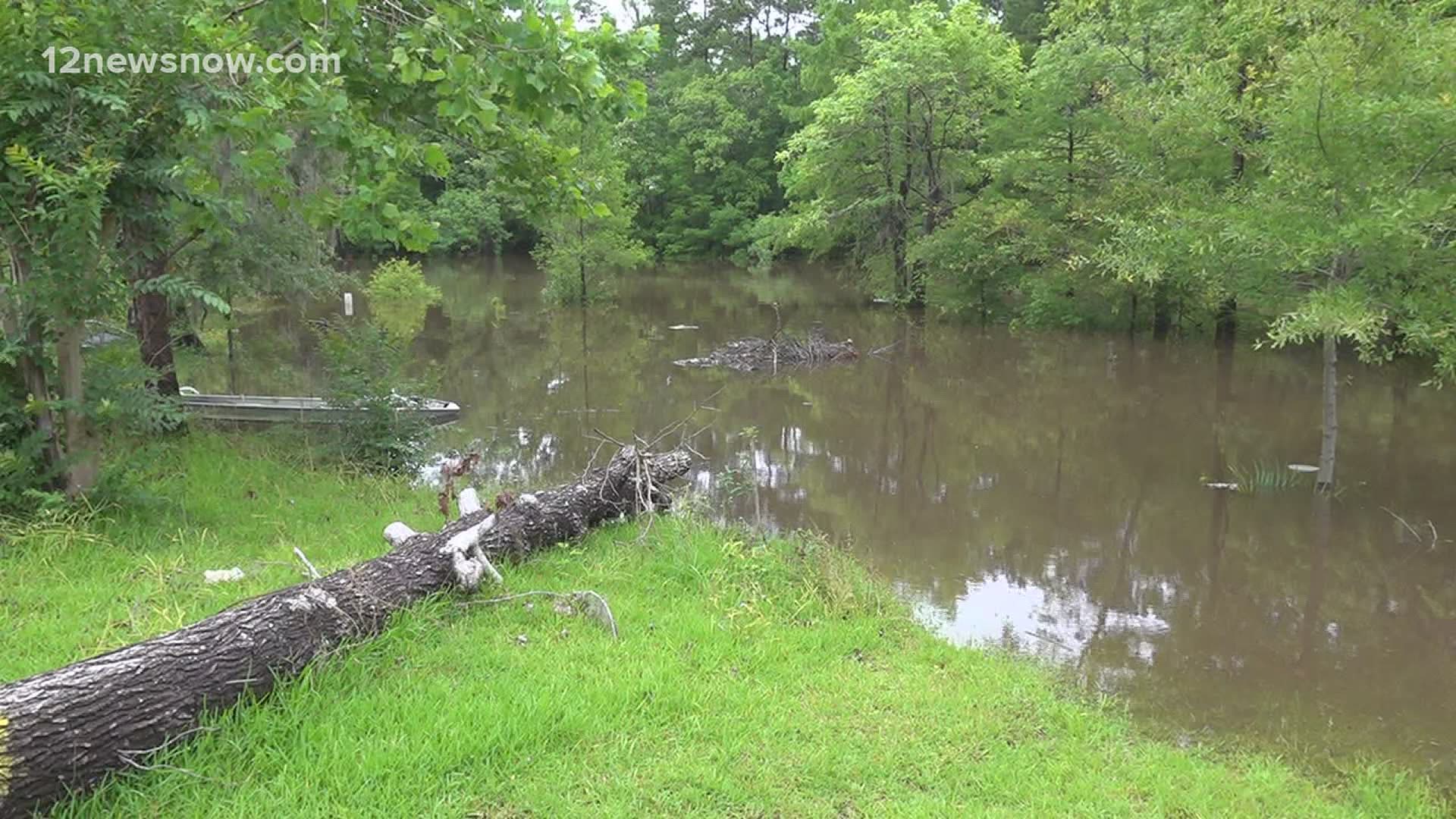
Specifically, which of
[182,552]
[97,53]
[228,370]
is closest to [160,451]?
[182,552]

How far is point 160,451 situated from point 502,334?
16306 mm

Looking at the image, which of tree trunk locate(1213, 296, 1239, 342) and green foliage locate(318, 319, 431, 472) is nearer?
green foliage locate(318, 319, 431, 472)

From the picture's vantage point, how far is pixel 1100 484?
11094 millimetres

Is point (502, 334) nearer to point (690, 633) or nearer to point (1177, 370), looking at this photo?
point (1177, 370)

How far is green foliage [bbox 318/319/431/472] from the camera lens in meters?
9.38

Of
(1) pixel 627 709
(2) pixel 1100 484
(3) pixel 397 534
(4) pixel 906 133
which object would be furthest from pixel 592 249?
(1) pixel 627 709

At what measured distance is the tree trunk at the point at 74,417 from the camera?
5836 millimetres

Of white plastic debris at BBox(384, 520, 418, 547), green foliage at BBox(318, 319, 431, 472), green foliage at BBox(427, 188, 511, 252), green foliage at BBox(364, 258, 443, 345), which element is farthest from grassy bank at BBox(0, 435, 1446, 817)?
green foliage at BBox(427, 188, 511, 252)

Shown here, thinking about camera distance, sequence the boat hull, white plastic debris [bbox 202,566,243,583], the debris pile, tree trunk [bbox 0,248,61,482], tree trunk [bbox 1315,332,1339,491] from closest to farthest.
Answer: white plastic debris [bbox 202,566,243,583], tree trunk [bbox 0,248,61,482], the boat hull, tree trunk [bbox 1315,332,1339,491], the debris pile

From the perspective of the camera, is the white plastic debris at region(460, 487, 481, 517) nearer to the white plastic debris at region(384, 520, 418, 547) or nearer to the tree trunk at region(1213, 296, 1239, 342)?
the white plastic debris at region(384, 520, 418, 547)

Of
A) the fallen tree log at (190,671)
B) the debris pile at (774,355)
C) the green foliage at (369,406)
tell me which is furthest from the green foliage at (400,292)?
the fallen tree log at (190,671)

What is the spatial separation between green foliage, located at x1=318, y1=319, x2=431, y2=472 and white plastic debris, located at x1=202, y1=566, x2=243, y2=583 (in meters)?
3.97

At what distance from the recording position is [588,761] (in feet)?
12.1

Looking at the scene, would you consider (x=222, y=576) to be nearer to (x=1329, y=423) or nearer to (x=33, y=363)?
(x=33, y=363)
